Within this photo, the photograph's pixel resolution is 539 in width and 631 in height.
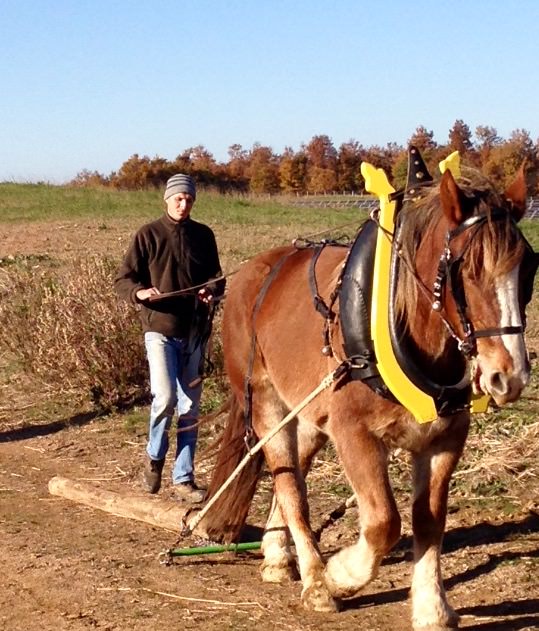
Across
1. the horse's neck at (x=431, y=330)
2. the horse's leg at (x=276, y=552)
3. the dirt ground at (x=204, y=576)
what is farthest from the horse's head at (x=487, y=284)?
the horse's leg at (x=276, y=552)

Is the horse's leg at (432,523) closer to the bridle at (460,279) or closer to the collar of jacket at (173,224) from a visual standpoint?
the bridle at (460,279)

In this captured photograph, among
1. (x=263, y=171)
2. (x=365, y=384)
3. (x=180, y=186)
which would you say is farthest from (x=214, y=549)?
(x=263, y=171)

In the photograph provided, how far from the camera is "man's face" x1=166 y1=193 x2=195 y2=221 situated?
641 cm

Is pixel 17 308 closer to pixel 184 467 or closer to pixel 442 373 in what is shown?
pixel 184 467

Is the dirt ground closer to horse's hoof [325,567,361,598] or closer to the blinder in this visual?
horse's hoof [325,567,361,598]

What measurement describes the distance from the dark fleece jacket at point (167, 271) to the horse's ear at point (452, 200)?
2.79 metres

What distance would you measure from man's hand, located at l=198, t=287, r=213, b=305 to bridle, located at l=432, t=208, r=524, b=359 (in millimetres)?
2709

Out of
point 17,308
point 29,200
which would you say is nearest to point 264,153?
point 29,200

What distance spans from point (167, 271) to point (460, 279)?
2968 millimetres

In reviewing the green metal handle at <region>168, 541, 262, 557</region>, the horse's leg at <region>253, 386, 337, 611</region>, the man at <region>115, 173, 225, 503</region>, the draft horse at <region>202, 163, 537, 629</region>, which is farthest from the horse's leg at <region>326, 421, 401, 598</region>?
the man at <region>115, 173, 225, 503</region>

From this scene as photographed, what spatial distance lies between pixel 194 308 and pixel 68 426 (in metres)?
2.97

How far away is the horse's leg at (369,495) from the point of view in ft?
13.7

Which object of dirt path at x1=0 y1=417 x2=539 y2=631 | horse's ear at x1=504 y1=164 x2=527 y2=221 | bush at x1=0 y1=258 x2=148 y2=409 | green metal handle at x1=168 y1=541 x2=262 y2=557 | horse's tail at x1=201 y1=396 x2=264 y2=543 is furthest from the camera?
bush at x1=0 y1=258 x2=148 y2=409

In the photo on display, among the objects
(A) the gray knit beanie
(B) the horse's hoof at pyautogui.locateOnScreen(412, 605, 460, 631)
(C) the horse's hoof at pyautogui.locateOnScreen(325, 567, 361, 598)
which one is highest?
(A) the gray knit beanie
